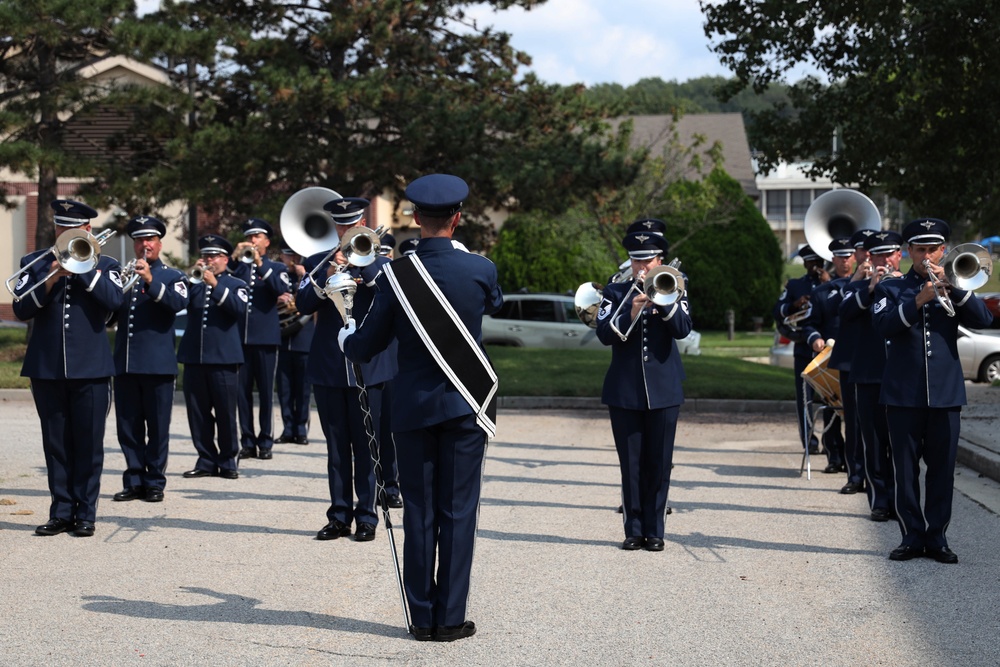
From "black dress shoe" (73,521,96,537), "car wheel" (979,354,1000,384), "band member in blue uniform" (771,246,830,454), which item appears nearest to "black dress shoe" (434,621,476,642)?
"black dress shoe" (73,521,96,537)

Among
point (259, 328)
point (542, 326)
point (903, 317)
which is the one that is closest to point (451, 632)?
point (903, 317)

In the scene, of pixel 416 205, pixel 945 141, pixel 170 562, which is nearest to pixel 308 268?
pixel 170 562

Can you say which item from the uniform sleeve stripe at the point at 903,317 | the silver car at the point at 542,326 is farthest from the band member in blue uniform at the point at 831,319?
the silver car at the point at 542,326

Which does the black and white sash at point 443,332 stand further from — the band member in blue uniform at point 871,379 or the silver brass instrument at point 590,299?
the band member in blue uniform at point 871,379

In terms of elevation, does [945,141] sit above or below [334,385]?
above

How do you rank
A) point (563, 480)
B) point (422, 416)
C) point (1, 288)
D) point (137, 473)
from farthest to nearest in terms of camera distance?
point (1, 288)
point (563, 480)
point (137, 473)
point (422, 416)

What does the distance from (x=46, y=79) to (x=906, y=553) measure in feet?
64.3

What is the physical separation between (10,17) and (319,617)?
1720 centimetres

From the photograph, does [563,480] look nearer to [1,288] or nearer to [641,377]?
[641,377]

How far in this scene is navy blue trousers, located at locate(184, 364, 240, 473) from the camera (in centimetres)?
1129

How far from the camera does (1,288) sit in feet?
126

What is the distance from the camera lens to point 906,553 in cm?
798

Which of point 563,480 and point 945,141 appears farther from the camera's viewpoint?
point 945,141

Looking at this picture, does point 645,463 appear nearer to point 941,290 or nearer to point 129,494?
point 941,290
